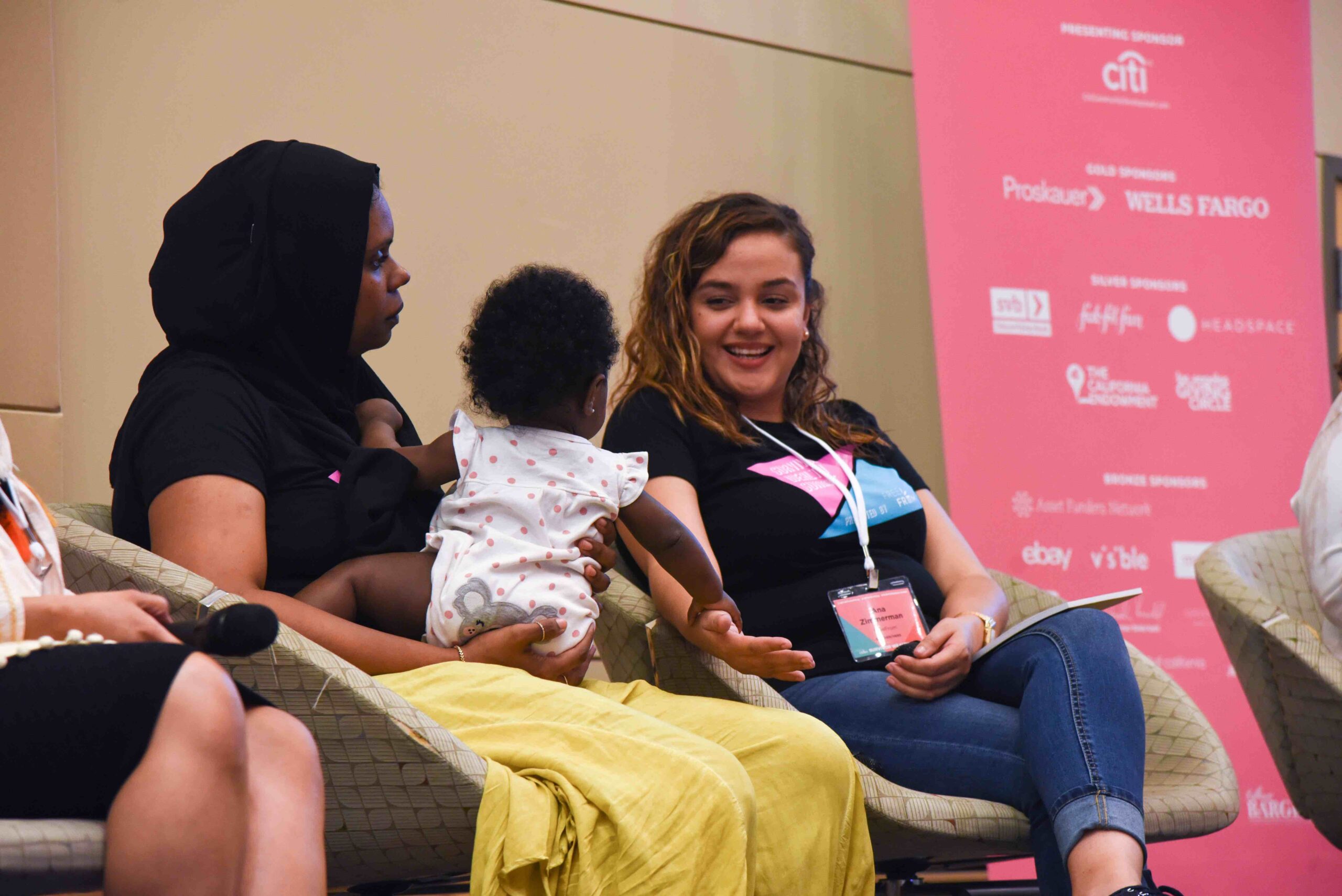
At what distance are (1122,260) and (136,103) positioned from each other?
267 centimetres

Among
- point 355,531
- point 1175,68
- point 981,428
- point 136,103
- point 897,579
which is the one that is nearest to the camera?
point 355,531

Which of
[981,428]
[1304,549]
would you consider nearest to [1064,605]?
[1304,549]

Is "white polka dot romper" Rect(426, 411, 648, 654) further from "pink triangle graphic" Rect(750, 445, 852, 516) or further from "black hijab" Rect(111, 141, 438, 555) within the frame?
"pink triangle graphic" Rect(750, 445, 852, 516)

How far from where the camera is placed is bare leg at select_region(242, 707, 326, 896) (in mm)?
1093

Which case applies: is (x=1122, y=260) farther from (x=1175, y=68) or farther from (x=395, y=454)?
(x=395, y=454)

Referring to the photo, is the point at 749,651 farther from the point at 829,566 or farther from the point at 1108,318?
the point at 1108,318

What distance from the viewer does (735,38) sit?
3730 millimetres

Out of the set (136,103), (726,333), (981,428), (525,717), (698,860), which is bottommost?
(698,860)

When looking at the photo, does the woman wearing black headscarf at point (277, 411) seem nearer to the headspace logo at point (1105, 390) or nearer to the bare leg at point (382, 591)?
the bare leg at point (382, 591)

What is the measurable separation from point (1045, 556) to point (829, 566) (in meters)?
1.47

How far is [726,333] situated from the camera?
237 cm

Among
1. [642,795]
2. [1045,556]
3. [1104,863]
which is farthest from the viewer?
[1045,556]

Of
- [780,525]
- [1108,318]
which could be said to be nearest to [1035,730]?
[780,525]

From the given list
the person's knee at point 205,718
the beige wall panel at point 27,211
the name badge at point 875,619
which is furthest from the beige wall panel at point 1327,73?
the person's knee at point 205,718
